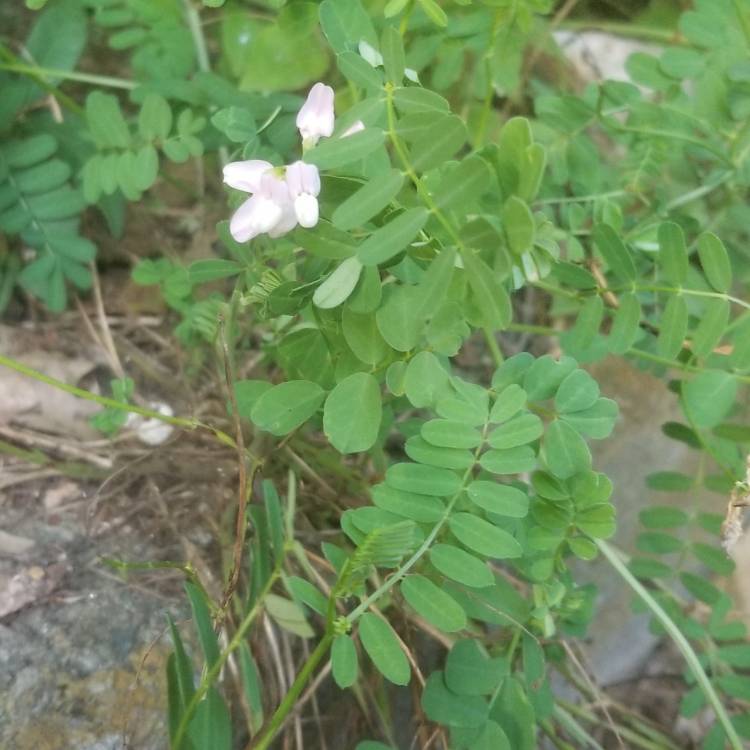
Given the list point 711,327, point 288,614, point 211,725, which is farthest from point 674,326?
point 211,725

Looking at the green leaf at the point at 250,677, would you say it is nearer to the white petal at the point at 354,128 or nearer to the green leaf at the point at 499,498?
the green leaf at the point at 499,498

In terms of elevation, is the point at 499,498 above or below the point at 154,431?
above

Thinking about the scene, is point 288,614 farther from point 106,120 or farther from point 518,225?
point 106,120

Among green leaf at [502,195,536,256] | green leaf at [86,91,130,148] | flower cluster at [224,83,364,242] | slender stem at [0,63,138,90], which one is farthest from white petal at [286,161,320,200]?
slender stem at [0,63,138,90]

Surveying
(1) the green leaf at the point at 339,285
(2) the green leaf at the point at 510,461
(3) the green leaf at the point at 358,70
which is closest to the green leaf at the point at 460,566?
(2) the green leaf at the point at 510,461

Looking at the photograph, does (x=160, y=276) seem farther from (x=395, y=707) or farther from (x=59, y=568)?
(x=395, y=707)

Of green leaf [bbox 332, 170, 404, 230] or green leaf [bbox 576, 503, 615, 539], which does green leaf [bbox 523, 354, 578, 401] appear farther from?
green leaf [bbox 332, 170, 404, 230]
